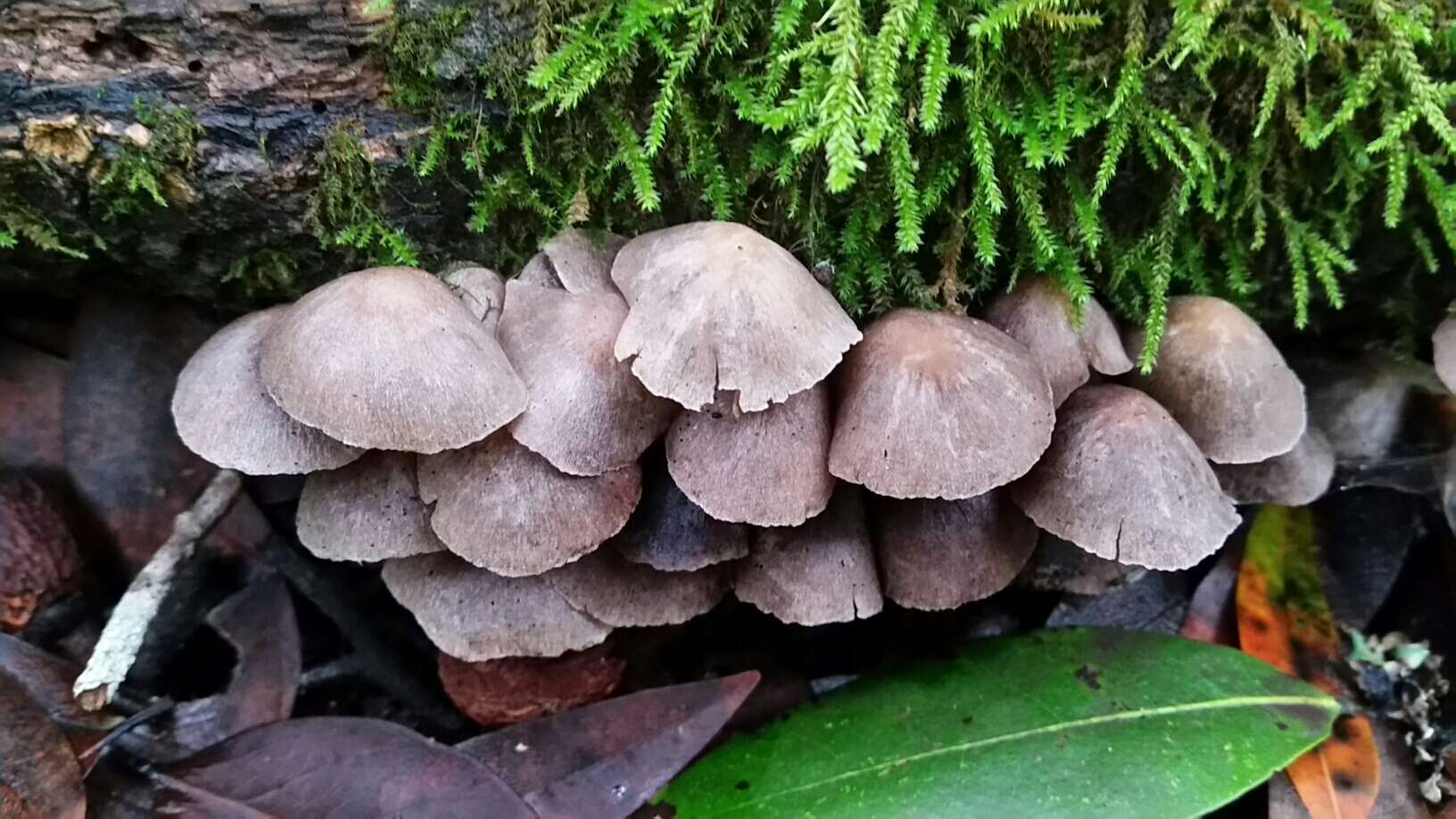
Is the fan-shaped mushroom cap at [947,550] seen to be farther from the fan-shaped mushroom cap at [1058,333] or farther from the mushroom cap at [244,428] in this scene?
the mushroom cap at [244,428]

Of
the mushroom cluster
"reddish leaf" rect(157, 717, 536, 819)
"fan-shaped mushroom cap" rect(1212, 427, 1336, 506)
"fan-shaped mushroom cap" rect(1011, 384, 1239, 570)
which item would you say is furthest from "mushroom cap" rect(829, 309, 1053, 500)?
"reddish leaf" rect(157, 717, 536, 819)

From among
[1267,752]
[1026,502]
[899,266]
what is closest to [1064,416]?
[1026,502]

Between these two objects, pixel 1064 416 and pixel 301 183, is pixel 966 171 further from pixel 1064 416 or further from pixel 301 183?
pixel 301 183

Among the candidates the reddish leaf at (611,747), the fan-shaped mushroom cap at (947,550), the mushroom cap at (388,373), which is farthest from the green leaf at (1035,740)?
the mushroom cap at (388,373)

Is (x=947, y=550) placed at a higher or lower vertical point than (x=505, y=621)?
higher

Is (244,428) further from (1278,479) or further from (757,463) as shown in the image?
(1278,479)

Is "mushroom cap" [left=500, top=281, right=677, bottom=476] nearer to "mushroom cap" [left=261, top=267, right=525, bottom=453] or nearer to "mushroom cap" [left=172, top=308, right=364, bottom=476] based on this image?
"mushroom cap" [left=261, top=267, right=525, bottom=453]

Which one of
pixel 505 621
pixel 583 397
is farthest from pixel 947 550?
pixel 505 621
